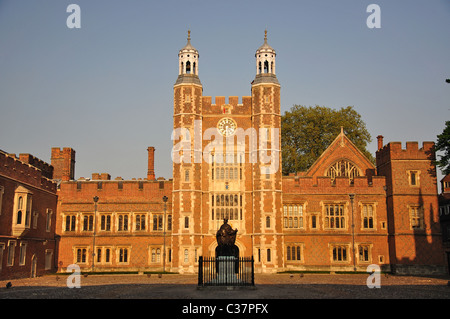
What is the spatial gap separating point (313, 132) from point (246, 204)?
52.4 ft

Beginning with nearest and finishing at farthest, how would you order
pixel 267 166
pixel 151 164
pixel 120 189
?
1. pixel 267 166
2. pixel 120 189
3. pixel 151 164

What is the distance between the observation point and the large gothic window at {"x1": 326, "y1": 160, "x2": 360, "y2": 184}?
42438 millimetres

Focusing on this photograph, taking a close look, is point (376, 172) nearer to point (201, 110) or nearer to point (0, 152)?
point (201, 110)

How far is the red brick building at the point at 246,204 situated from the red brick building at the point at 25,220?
6.58 ft

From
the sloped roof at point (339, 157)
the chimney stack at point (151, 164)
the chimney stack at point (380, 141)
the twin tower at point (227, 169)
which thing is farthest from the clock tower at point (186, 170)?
the chimney stack at point (380, 141)

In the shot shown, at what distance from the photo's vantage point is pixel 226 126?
40.1 meters

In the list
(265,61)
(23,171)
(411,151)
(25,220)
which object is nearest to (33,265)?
(25,220)

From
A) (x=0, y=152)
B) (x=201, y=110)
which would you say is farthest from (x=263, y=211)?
(x=0, y=152)

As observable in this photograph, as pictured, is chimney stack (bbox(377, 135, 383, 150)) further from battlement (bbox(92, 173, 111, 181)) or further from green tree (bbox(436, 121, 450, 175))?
battlement (bbox(92, 173, 111, 181))

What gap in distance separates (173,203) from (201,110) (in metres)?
8.07

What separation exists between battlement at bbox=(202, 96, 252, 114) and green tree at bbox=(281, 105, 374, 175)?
12620mm

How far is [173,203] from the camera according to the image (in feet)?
126

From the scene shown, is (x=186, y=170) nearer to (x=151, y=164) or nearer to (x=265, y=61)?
(x=151, y=164)

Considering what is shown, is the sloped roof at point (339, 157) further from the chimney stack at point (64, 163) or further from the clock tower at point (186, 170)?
the chimney stack at point (64, 163)
